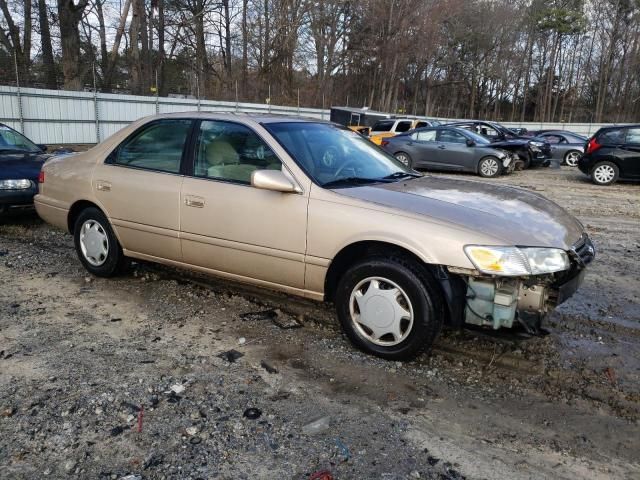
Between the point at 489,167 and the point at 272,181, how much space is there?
12822 millimetres

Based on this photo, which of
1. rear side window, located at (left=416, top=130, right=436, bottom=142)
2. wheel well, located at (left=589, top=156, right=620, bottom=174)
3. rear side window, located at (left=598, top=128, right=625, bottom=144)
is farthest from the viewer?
rear side window, located at (left=416, top=130, right=436, bottom=142)

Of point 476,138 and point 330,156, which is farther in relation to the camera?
point 476,138

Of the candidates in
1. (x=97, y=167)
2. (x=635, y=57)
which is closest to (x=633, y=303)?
(x=97, y=167)

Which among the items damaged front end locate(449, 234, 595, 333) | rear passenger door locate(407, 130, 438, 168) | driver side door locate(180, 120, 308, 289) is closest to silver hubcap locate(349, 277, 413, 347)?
damaged front end locate(449, 234, 595, 333)

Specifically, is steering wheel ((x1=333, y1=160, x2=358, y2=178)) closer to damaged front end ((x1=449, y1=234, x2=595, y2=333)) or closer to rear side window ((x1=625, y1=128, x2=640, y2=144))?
damaged front end ((x1=449, y1=234, x2=595, y2=333))

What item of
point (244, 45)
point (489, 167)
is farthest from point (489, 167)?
point (244, 45)

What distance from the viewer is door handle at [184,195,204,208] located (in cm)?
422

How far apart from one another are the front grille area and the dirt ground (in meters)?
0.67

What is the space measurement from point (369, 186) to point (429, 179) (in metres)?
0.89

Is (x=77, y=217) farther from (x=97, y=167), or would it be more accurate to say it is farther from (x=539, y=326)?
(x=539, y=326)

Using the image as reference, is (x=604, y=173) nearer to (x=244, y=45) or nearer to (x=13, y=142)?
(x=13, y=142)

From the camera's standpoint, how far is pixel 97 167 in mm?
4980

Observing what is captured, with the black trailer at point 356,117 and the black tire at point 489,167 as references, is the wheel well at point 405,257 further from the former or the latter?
the black trailer at point 356,117

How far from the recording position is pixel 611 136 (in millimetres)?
13750
